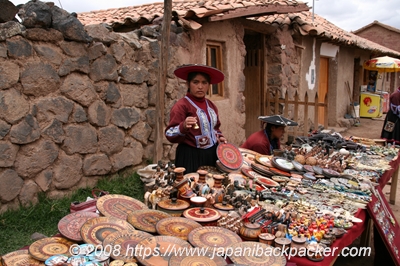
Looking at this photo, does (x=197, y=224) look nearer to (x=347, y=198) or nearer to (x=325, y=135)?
(x=347, y=198)

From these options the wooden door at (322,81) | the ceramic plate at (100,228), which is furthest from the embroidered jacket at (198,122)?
the wooden door at (322,81)

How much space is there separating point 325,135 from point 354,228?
3.15 m

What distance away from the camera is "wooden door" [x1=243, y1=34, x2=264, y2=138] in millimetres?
8977

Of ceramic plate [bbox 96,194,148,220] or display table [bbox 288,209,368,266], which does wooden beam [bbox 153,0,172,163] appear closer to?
ceramic plate [bbox 96,194,148,220]

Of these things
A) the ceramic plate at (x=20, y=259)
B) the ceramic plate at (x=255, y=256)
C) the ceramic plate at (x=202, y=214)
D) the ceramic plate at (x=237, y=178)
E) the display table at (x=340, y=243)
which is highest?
the ceramic plate at (x=237, y=178)

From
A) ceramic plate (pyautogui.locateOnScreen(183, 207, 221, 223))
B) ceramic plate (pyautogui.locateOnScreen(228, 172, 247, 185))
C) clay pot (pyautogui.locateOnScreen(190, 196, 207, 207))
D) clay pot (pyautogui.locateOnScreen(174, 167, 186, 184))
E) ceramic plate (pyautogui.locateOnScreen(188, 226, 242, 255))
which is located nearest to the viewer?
ceramic plate (pyautogui.locateOnScreen(188, 226, 242, 255))

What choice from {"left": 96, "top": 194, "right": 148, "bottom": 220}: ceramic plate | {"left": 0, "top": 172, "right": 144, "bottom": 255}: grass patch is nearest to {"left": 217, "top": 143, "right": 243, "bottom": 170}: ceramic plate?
{"left": 96, "top": 194, "right": 148, "bottom": 220}: ceramic plate

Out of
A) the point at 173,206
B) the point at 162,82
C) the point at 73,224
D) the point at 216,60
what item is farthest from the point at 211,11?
the point at 73,224

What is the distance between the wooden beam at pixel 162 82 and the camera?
505cm

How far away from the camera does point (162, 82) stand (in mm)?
5242

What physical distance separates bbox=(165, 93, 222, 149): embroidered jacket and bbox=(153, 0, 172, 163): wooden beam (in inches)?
66.6

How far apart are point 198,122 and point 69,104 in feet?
5.63

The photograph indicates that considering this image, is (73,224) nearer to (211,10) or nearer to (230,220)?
(230,220)

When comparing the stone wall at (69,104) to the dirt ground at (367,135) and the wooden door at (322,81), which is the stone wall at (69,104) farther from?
the wooden door at (322,81)
